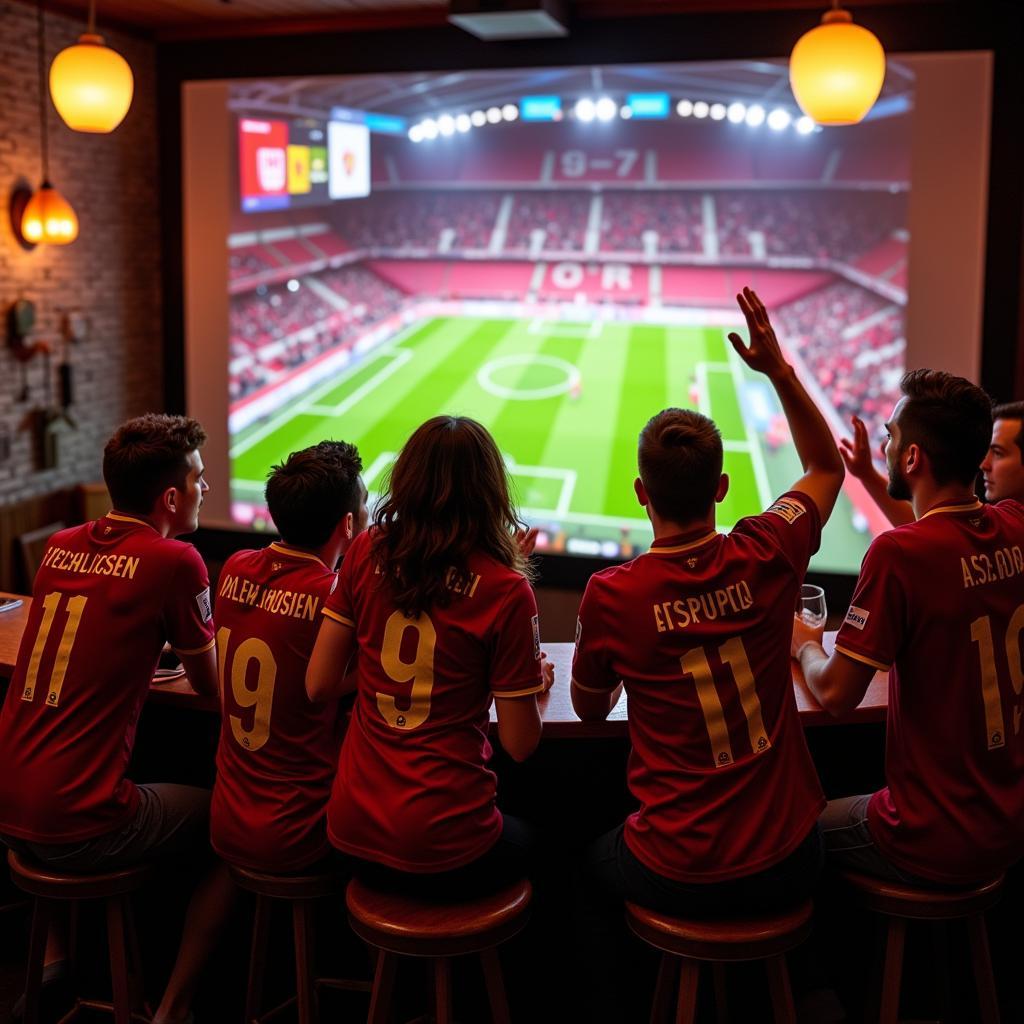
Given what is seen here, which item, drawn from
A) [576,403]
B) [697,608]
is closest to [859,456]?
[697,608]

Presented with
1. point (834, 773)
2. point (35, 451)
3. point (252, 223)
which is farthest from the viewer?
point (252, 223)

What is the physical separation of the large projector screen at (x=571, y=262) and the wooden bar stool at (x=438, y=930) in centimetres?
415

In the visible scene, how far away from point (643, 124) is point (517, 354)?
1.49 metres

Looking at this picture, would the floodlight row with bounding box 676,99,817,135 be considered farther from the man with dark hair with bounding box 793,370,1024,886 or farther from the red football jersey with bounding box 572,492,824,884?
the red football jersey with bounding box 572,492,824,884

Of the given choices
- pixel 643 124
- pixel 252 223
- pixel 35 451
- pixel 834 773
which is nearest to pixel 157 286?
pixel 252 223

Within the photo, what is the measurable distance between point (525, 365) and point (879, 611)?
471 cm

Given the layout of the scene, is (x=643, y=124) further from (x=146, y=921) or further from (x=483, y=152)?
(x=146, y=921)

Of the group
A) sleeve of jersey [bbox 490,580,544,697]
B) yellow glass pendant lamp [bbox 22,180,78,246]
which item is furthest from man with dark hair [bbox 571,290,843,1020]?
yellow glass pendant lamp [bbox 22,180,78,246]

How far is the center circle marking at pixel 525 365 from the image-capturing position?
6531 millimetres

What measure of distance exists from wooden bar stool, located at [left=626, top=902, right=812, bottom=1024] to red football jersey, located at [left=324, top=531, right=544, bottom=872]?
37 centimetres

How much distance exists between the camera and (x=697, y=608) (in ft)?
6.59

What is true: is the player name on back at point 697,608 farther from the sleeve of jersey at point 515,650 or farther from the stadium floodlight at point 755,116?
the stadium floodlight at point 755,116

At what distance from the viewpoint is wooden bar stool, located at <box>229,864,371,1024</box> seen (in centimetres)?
230

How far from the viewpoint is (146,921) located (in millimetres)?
3189
